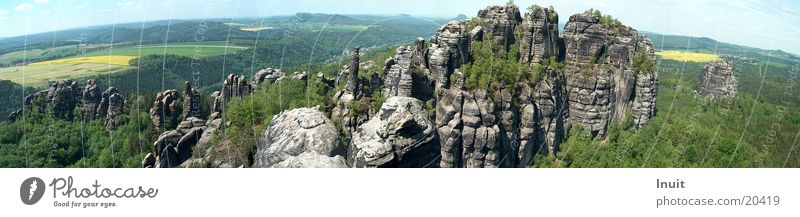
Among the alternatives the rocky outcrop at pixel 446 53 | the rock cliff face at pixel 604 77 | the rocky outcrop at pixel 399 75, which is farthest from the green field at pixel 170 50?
the rock cliff face at pixel 604 77

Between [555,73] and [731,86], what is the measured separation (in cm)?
1474

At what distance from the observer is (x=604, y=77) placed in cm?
2183

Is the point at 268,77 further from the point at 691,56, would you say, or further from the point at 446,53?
the point at 691,56

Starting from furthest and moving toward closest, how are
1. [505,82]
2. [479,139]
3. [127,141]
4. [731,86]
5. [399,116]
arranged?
[731,86], [127,141], [505,82], [479,139], [399,116]

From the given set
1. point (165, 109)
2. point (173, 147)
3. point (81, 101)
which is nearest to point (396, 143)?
point (173, 147)

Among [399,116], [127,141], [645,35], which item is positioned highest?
[645,35]

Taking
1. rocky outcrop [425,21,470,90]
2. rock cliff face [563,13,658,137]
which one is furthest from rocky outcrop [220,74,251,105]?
rock cliff face [563,13,658,137]

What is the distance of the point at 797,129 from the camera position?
19.6 metres

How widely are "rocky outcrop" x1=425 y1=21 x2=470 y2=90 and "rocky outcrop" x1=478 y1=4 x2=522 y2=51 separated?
1703 mm

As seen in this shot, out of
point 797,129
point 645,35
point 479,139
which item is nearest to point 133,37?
point 479,139

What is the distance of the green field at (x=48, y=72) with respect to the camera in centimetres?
2334
